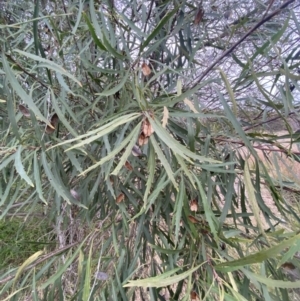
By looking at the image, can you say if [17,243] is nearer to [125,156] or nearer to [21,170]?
[21,170]

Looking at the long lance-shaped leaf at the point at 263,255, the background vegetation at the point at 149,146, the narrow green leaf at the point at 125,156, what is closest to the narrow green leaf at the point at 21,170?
the background vegetation at the point at 149,146

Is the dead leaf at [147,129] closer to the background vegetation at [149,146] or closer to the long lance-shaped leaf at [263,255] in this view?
the background vegetation at [149,146]

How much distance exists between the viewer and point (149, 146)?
19.1 inches

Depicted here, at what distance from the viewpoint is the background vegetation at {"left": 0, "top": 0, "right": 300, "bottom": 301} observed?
0.38 meters

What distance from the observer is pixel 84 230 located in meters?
1.16

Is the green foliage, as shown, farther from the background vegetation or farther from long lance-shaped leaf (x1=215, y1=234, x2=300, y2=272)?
long lance-shaped leaf (x1=215, y1=234, x2=300, y2=272)

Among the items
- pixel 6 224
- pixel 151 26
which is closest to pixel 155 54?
pixel 151 26

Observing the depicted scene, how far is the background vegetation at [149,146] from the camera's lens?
0.38 metres

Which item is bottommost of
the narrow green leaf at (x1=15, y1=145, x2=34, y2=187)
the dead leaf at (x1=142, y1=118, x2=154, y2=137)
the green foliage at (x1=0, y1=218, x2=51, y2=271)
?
the green foliage at (x1=0, y1=218, x2=51, y2=271)

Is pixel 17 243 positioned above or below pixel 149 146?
below

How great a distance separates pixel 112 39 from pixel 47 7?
1.20 ft

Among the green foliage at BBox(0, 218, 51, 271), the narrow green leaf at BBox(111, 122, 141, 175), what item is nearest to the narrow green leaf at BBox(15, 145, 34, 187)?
the narrow green leaf at BBox(111, 122, 141, 175)

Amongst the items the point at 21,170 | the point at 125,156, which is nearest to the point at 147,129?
the point at 125,156

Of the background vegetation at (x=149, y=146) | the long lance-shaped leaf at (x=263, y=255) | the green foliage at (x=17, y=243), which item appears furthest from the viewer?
the green foliage at (x=17, y=243)
